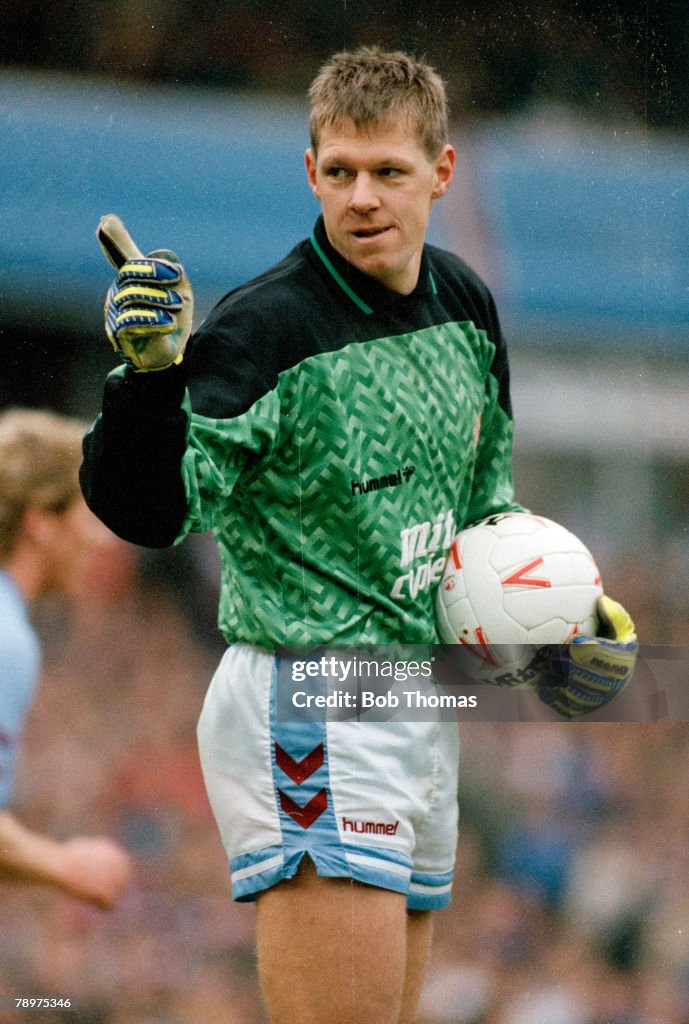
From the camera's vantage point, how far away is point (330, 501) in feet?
7.42

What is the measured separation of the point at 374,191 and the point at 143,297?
2.16 feet

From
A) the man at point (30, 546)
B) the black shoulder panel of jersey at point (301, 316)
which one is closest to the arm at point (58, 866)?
the man at point (30, 546)

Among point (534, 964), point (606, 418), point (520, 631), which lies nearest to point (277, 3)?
point (606, 418)

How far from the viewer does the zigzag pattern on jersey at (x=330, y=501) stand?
223 cm

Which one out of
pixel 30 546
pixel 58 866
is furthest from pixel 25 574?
pixel 58 866

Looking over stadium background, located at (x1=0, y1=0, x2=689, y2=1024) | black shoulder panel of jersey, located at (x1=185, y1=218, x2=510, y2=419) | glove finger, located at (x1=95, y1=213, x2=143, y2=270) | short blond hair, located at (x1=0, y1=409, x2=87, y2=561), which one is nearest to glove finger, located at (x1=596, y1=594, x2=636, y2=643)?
black shoulder panel of jersey, located at (x1=185, y1=218, x2=510, y2=419)

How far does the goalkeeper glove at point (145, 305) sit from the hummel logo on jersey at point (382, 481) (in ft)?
1.74

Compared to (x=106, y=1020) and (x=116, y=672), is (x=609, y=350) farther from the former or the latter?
(x=106, y=1020)

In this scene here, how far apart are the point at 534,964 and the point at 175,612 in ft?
4.02

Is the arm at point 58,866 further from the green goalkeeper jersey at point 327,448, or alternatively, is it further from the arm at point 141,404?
the arm at point 141,404

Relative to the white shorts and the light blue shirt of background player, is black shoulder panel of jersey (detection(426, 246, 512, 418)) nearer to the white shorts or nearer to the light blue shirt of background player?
the white shorts

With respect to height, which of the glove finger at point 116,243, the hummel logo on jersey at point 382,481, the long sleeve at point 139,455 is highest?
the glove finger at point 116,243

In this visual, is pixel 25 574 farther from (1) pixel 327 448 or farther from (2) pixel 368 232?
(2) pixel 368 232

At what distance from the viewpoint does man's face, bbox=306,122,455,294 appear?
2.27 metres
